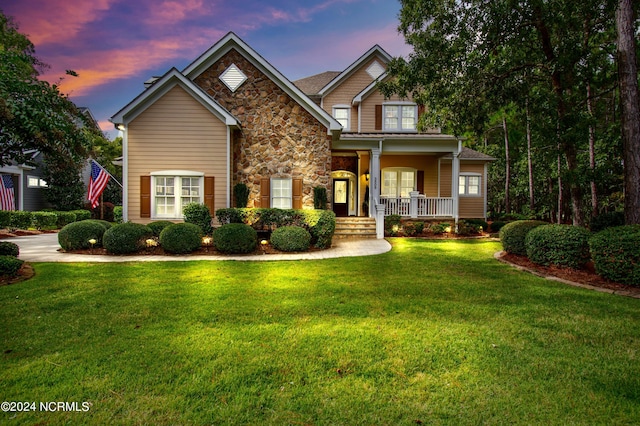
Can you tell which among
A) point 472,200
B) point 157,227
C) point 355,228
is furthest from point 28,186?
point 472,200

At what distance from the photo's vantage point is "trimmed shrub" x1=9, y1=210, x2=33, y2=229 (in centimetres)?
1658

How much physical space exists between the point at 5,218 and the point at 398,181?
64.5 feet

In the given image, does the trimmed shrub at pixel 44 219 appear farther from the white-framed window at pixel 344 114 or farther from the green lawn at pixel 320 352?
→ the white-framed window at pixel 344 114

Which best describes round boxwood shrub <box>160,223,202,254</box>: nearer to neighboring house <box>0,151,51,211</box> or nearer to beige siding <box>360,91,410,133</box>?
beige siding <box>360,91,410,133</box>

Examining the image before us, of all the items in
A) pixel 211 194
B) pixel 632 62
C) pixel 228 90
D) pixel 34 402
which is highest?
pixel 228 90

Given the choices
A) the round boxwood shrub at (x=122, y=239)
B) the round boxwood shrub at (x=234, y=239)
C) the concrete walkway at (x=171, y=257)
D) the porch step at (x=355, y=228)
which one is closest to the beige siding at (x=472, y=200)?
the porch step at (x=355, y=228)

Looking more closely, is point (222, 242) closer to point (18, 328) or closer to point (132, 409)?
point (18, 328)

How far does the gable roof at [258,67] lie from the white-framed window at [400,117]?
16.4ft

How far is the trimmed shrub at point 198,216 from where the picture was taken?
11.6 m

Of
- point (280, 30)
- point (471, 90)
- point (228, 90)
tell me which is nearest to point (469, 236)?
point (471, 90)

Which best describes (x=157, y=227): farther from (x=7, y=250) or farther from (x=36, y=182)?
(x=36, y=182)

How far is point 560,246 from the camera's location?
25.6ft

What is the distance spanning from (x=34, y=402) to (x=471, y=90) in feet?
37.6

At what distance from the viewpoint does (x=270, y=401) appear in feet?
9.01
